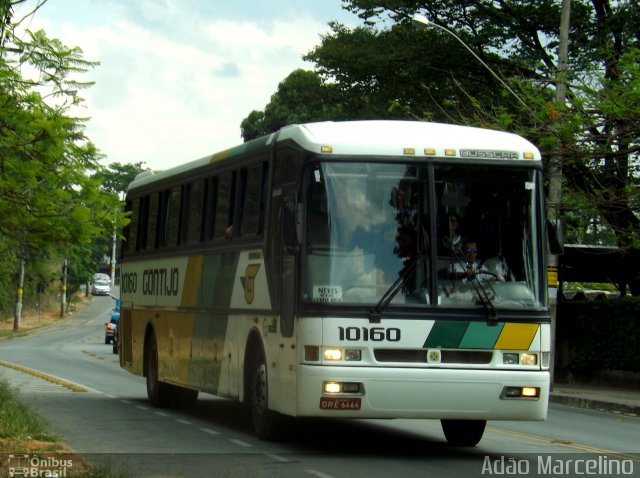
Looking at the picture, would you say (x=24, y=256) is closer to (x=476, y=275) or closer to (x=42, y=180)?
(x=42, y=180)

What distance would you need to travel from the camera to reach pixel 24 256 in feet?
46.7

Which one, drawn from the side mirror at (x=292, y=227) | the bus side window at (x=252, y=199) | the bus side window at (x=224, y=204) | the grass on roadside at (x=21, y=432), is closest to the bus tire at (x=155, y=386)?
the bus side window at (x=224, y=204)

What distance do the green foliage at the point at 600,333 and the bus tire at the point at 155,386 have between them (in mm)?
13033

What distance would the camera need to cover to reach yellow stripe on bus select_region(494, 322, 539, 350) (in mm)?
12352

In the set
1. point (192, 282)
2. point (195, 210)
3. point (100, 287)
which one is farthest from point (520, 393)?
point (100, 287)

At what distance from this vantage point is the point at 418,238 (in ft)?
40.5

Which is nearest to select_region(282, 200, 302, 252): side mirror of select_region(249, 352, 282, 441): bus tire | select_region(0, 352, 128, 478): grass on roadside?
select_region(249, 352, 282, 441): bus tire

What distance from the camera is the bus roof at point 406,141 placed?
496 inches

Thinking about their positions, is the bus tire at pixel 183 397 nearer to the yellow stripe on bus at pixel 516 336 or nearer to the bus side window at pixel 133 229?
the bus side window at pixel 133 229

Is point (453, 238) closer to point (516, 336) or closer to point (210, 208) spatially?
point (516, 336)

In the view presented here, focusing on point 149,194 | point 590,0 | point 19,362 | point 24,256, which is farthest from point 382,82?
point 24,256

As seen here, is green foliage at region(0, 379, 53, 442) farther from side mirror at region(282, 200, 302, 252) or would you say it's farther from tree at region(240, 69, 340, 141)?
tree at region(240, 69, 340, 141)

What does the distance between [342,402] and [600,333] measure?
18841mm

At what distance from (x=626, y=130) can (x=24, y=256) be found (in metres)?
13.7
